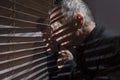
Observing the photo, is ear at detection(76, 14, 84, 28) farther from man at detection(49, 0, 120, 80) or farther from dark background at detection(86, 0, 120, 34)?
dark background at detection(86, 0, 120, 34)

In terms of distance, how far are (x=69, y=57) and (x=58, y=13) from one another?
1.25 feet

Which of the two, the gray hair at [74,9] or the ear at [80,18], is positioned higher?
the gray hair at [74,9]

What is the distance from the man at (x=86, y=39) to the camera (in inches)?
→ 72.4

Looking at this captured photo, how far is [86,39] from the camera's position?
187 centimetres

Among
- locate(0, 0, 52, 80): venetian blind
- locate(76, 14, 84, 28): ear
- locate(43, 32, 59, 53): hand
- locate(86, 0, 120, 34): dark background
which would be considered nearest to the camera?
locate(0, 0, 52, 80): venetian blind

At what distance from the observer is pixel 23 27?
1.73m

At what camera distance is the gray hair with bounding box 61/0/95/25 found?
1.84m

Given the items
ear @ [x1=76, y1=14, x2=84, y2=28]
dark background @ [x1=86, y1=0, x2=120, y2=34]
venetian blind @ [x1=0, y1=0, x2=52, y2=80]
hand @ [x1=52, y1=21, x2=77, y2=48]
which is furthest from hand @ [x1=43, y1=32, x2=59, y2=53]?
dark background @ [x1=86, y1=0, x2=120, y2=34]

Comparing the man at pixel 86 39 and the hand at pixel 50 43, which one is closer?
the man at pixel 86 39

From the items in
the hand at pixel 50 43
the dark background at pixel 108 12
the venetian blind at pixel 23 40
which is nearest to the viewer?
the venetian blind at pixel 23 40

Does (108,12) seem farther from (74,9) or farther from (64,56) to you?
(74,9)

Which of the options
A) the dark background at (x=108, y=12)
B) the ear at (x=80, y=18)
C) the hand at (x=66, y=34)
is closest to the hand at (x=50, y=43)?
the hand at (x=66, y=34)

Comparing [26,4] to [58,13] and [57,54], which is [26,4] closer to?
[58,13]

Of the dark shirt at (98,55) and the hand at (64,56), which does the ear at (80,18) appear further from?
the hand at (64,56)
